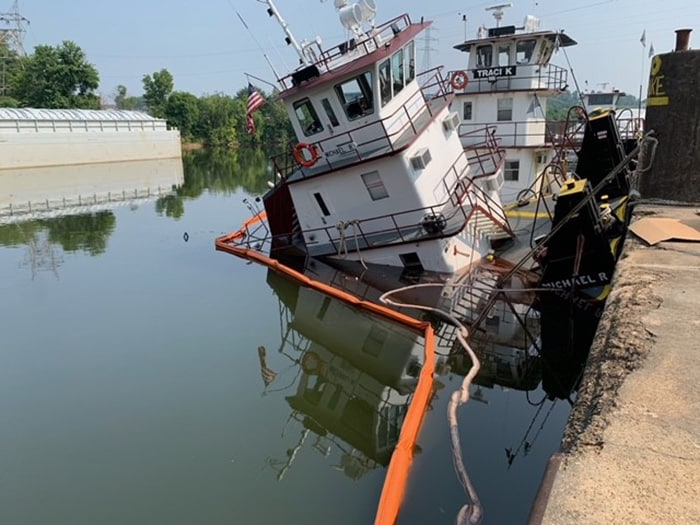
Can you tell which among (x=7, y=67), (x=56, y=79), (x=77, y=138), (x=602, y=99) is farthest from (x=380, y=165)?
(x=7, y=67)

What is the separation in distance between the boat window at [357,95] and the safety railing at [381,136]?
1.44 feet

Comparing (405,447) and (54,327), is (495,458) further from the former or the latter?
(54,327)

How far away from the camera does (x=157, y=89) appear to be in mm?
68125

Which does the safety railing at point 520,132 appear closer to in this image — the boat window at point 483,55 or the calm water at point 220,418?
the boat window at point 483,55

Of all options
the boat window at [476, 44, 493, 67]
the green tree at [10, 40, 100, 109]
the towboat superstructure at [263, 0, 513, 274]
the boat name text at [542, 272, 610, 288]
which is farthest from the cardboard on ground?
the green tree at [10, 40, 100, 109]

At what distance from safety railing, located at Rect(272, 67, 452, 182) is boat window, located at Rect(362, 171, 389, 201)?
459mm

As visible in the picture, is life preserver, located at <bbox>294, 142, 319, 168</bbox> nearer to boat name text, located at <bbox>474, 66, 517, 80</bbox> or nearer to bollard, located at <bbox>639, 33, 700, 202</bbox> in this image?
bollard, located at <bbox>639, 33, 700, 202</bbox>

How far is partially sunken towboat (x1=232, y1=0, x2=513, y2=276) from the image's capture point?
40.4ft

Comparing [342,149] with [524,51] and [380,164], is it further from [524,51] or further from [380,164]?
[524,51]

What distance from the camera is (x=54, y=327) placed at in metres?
10.6

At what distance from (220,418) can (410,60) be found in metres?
10.6

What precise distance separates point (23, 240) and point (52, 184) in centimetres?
1546

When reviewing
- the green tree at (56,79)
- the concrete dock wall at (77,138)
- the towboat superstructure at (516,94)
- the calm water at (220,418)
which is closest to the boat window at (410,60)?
the towboat superstructure at (516,94)

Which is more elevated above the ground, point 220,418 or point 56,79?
Result: point 56,79
